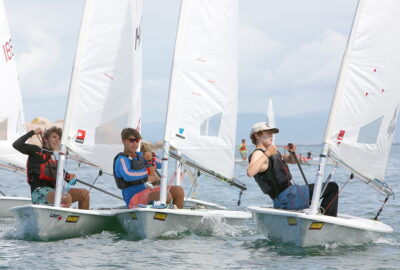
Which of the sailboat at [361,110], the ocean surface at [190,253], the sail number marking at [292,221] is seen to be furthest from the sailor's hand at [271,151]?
the ocean surface at [190,253]

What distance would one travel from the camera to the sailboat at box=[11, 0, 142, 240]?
382 inches

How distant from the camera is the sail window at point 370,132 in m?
9.05

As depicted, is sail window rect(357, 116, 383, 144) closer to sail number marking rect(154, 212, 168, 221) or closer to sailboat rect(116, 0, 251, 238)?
sailboat rect(116, 0, 251, 238)

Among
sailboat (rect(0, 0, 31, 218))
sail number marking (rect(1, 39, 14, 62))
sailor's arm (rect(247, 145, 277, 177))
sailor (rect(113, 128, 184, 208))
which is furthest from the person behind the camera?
sail number marking (rect(1, 39, 14, 62))

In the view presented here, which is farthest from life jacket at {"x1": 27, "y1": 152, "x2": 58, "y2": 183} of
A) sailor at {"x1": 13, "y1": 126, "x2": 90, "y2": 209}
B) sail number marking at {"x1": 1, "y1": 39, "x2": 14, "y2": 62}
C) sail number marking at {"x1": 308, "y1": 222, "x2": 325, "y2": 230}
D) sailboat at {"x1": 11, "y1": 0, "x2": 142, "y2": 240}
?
sail number marking at {"x1": 1, "y1": 39, "x2": 14, "y2": 62}

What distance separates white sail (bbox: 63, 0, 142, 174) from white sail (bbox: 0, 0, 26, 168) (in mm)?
3050

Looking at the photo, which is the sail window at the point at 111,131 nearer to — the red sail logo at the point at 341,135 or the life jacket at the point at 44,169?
the life jacket at the point at 44,169

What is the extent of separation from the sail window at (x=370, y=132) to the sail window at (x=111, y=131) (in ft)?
11.0

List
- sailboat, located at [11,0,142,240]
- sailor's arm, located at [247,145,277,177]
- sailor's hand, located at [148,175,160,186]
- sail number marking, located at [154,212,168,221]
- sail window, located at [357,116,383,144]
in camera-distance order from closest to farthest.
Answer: sailor's arm, located at [247,145,277,177] < sail window, located at [357,116,383,144] < sail number marking, located at [154,212,168,221] < sailboat, located at [11,0,142,240] < sailor's hand, located at [148,175,160,186]

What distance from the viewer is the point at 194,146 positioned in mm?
10430

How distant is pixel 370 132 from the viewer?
912cm

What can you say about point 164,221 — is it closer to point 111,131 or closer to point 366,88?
point 111,131

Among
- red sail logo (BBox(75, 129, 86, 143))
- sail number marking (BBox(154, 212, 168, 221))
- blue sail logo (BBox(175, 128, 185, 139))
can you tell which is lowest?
sail number marking (BBox(154, 212, 168, 221))

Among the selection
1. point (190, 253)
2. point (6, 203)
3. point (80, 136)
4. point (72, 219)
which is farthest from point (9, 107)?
point (190, 253)
